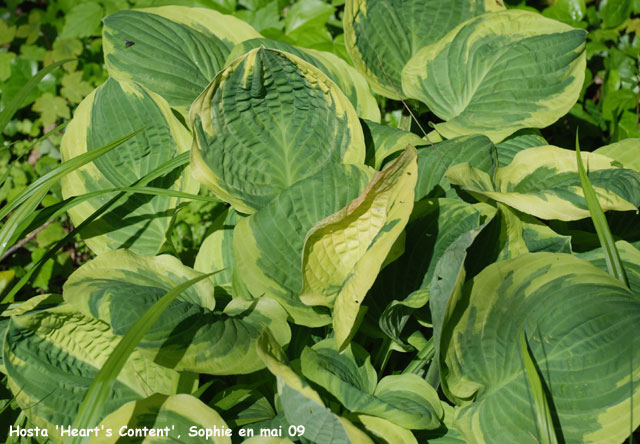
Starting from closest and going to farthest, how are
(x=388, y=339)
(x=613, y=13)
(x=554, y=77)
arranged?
(x=388, y=339) → (x=554, y=77) → (x=613, y=13)

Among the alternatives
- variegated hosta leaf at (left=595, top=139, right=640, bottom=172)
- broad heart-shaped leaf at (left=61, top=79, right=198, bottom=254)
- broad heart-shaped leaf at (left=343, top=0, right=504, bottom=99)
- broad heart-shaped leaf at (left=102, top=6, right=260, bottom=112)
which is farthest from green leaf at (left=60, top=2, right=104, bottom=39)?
variegated hosta leaf at (left=595, top=139, right=640, bottom=172)

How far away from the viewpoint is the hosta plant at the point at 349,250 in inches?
39.6

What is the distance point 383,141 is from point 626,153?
555 millimetres

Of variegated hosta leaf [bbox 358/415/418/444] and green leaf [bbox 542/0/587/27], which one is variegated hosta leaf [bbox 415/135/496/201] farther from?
green leaf [bbox 542/0/587/27]

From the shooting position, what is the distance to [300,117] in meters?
1.33

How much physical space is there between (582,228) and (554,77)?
0.37m

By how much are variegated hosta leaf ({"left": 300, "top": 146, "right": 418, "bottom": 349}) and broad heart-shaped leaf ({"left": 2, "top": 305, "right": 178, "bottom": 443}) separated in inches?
13.1

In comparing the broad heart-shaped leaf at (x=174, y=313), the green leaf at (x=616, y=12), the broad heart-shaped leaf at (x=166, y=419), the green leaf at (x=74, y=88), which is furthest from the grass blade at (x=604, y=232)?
the green leaf at (x=74, y=88)

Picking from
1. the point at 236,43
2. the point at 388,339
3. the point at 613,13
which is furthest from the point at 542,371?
the point at 613,13

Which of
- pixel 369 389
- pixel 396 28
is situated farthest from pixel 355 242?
pixel 396 28

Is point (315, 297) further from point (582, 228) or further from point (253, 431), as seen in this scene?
point (582, 228)

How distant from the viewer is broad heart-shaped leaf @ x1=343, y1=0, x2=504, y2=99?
1.55 m

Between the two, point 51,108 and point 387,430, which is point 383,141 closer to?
point 387,430

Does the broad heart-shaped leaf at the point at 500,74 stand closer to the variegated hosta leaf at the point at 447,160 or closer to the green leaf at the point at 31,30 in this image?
the variegated hosta leaf at the point at 447,160
